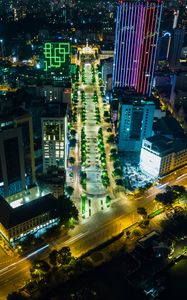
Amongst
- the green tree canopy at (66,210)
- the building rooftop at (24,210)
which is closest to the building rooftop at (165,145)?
the green tree canopy at (66,210)

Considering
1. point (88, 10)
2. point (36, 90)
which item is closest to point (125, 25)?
point (36, 90)

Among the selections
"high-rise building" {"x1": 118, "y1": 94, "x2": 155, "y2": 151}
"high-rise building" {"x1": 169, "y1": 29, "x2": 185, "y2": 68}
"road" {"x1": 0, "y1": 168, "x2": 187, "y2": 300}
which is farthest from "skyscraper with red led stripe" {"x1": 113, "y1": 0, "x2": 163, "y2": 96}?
"road" {"x1": 0, "y1": 168, "x2": 187, "y2": 300}

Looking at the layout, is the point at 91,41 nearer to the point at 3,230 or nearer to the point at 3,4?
the point at 3,4

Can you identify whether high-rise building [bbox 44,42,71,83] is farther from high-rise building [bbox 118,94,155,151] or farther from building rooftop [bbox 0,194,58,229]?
building rooftop [bbox 0,194,58,229]

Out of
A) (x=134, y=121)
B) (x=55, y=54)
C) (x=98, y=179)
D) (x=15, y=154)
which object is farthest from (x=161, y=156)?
→ (x=55, y=54)

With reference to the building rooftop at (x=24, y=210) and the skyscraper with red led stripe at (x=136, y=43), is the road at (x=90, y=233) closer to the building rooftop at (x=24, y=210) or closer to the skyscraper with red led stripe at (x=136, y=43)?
the building rooftop at (x=24, y=210)

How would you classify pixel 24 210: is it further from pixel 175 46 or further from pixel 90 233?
pixel 175 46
